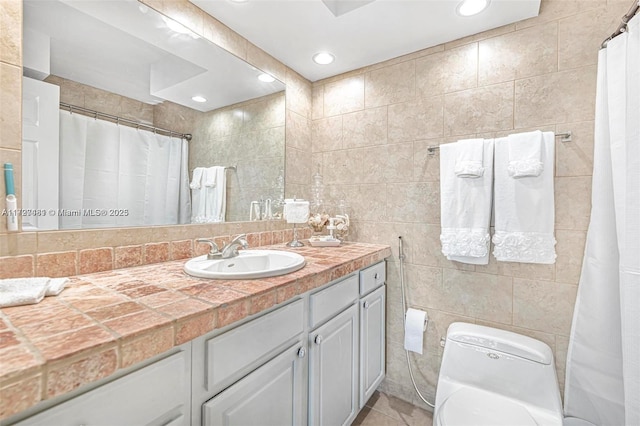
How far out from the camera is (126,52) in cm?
122

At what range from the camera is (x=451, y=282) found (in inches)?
67.7

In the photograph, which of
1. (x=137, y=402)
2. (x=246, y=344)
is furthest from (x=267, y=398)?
(x=137, y=402)

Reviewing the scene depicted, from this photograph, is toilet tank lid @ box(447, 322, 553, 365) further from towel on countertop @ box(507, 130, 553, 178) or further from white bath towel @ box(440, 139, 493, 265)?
towel on countertop @ box(507, 130, 553, 178)

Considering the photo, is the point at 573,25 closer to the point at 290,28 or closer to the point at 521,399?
the point at 290,28

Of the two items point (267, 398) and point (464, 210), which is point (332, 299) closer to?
point (267, 398)

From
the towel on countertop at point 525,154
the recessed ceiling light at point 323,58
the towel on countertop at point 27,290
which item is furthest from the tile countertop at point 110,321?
the recessed ceiling light at point 323,58

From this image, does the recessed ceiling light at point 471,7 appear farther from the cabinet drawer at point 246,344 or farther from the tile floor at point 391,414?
the tile floor at point 391,414

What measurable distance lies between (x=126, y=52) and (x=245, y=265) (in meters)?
1.05

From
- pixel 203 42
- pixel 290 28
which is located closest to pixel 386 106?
pixel 290 28

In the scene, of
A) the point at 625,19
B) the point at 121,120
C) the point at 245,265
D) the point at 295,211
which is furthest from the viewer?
the point at 295,211

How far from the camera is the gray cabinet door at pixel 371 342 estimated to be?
5.24ft

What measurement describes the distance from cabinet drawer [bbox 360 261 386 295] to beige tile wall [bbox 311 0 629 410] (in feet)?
Answer: 0.36

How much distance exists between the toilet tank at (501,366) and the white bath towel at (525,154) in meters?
0.80

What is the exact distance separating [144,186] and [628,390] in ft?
6.66
